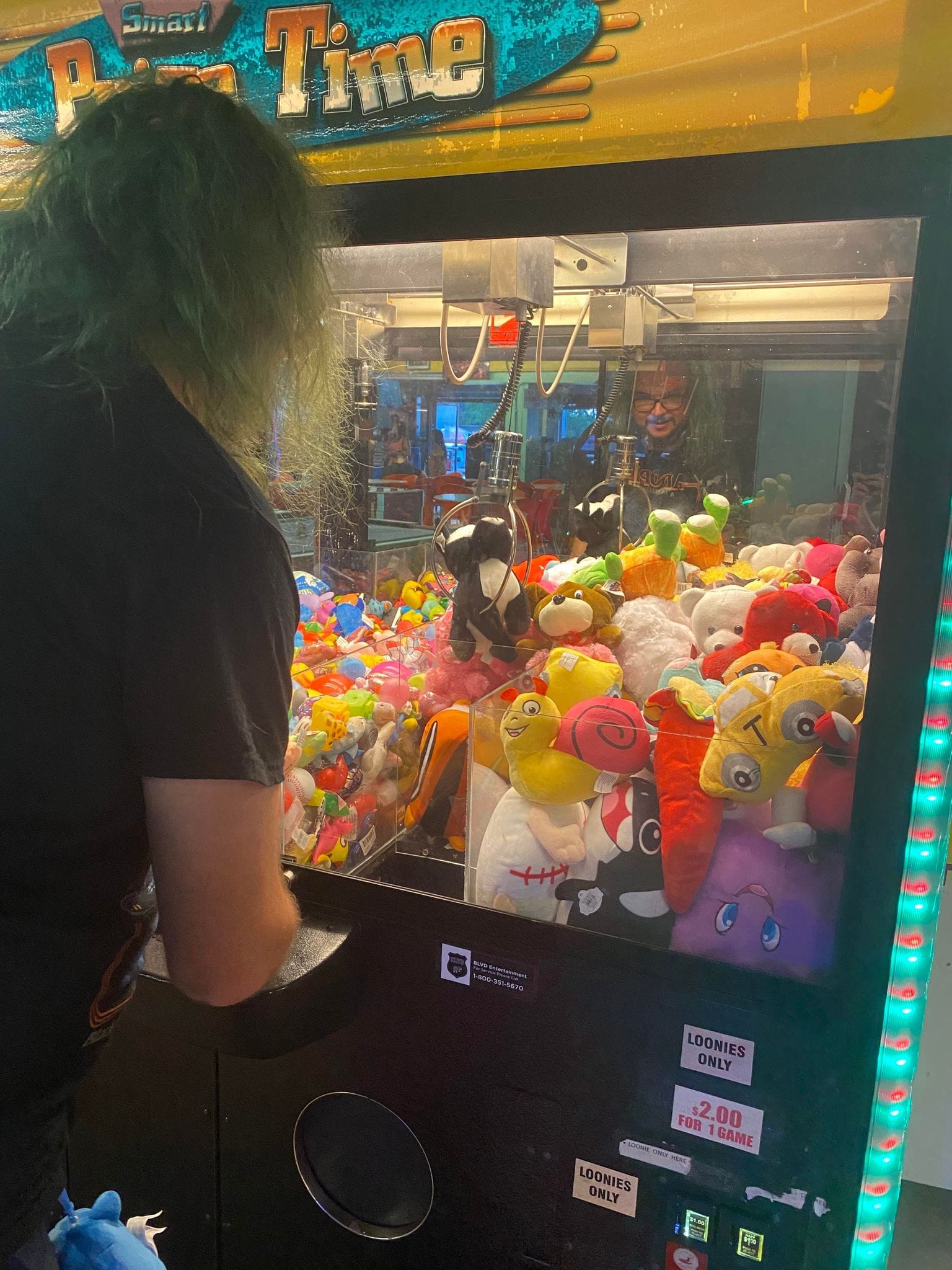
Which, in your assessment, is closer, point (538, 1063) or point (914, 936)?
point (914, 936)

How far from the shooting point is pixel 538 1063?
52.7 inches

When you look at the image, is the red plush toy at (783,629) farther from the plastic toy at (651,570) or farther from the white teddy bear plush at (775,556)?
the plastic toy at (651,570)

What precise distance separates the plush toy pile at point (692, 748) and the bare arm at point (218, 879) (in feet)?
1.72

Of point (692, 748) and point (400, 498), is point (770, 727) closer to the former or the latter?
point (692, 748)

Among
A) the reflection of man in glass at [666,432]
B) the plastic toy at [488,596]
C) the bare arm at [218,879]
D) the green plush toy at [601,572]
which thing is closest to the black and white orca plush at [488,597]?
the plastic toy at [488,596]

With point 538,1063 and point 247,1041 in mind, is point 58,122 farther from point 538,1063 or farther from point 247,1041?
point 538,1063

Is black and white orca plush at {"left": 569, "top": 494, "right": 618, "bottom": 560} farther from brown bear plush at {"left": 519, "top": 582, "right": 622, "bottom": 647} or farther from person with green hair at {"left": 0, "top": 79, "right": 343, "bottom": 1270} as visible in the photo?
person with green hair at {"left": 0, "top": 79, "right": 343, "bottom": 1270}

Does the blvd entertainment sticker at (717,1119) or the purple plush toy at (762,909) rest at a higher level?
the purple plush toy at (762,909)

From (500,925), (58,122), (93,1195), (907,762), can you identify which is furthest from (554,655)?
(93,1195)

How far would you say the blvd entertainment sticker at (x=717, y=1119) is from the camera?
123cm

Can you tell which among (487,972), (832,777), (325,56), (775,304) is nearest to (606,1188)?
(487,972)

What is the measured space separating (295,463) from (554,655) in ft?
1.60

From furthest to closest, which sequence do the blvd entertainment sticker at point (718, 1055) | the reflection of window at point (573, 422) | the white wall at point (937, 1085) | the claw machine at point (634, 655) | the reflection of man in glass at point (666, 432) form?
the white wall at point (937, 1085)
the reflection of window at point (573, 422)
the reflection of man in glass at point (666, 432)
the blvd entertainment sticker at point (718, 1055)
the claw machine at point (634, 655)

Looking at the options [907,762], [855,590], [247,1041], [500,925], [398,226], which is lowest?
[247,1041]
